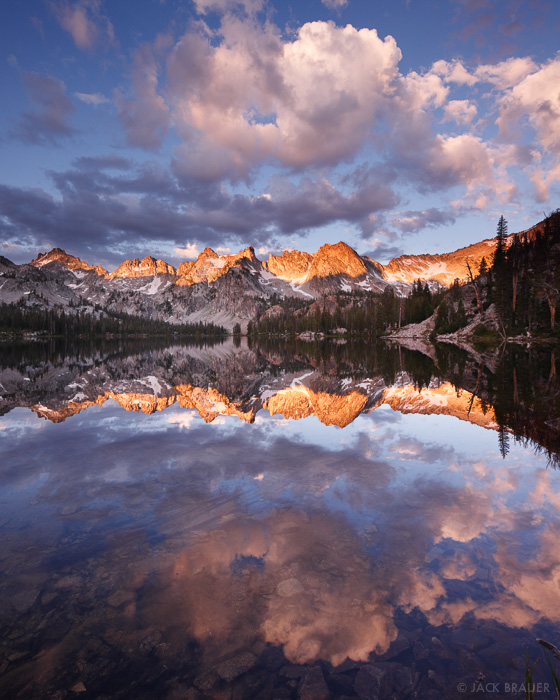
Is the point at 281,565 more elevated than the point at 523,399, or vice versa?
the point at 523,399

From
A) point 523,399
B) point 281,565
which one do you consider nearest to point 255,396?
point 523,399

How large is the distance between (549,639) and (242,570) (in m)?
4.34

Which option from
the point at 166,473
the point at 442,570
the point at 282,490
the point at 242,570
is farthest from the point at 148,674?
the point at 166,473

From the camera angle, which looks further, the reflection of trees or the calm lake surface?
the reflection of trees

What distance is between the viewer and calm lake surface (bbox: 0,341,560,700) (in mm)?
4473

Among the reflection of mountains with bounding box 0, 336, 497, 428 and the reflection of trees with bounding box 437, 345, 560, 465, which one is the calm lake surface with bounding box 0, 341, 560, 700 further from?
the reflection of mountains with bounding box 0, 336, 497, 428

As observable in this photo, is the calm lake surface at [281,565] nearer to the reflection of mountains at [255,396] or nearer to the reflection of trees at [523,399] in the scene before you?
the reflection of trees at [523,399]

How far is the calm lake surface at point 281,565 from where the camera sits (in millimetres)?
4473

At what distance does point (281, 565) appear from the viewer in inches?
256

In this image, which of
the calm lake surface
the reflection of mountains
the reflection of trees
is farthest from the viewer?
the reflection of mountains

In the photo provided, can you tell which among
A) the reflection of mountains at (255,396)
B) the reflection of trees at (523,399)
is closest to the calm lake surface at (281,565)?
the reflection of trees at (523,399)

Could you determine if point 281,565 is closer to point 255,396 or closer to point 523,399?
point 523,399

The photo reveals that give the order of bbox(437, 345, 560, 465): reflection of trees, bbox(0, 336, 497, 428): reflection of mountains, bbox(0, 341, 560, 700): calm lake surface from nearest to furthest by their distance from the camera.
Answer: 1. bbox(0, 341, 560, 700): calm lake surface
2. bbox(437, 345, 560, 465): reflection of trees
3. bbox(0, 336, 497, 428): reflection of mountains

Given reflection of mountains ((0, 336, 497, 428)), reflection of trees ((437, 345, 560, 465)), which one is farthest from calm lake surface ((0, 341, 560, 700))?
reflection of mountains ((0, 336, 497, 428))
